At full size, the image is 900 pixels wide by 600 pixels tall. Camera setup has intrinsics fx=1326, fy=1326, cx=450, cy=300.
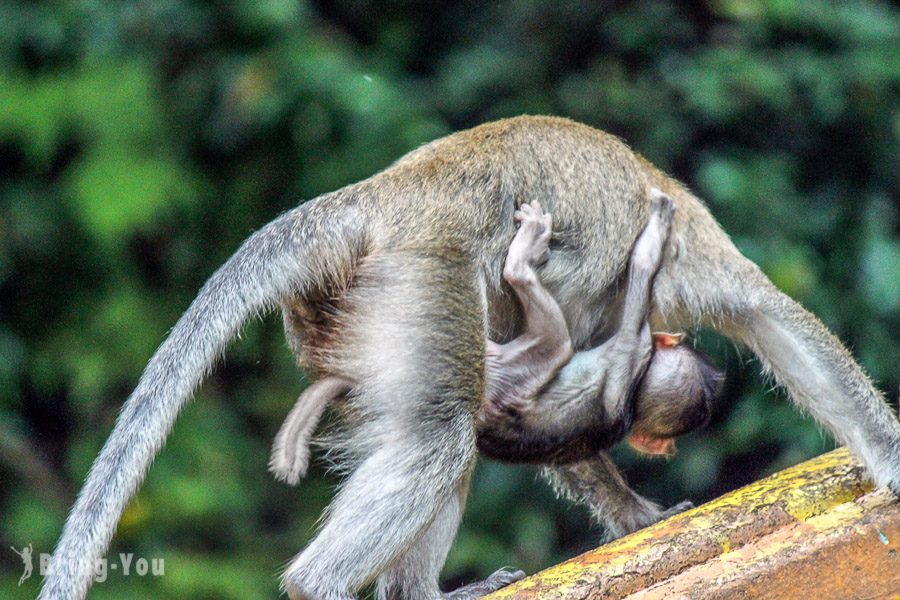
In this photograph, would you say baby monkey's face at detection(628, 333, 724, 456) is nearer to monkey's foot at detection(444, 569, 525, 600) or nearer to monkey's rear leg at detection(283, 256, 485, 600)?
monkey's foot at detection(444, 569, 525, 600)

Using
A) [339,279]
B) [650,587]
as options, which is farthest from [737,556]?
[339,279]

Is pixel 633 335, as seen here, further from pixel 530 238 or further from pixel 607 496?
pixel 607 496

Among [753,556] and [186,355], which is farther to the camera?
[186,355]

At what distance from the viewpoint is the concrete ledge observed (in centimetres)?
390

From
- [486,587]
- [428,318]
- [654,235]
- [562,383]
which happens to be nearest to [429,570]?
[486,587]

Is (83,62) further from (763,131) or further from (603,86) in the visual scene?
(763,131)

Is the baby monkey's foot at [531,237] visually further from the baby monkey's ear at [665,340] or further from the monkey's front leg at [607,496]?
the monkey's front leg at [607,496]

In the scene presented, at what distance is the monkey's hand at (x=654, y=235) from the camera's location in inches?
194

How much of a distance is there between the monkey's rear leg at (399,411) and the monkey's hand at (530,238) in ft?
0.77

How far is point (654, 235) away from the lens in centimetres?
501

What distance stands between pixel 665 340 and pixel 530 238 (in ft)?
2.61

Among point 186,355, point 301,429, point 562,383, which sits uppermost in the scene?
point 186,355

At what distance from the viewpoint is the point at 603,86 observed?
7.66m

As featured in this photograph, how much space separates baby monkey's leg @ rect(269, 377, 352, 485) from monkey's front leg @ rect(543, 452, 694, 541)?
107 cm
